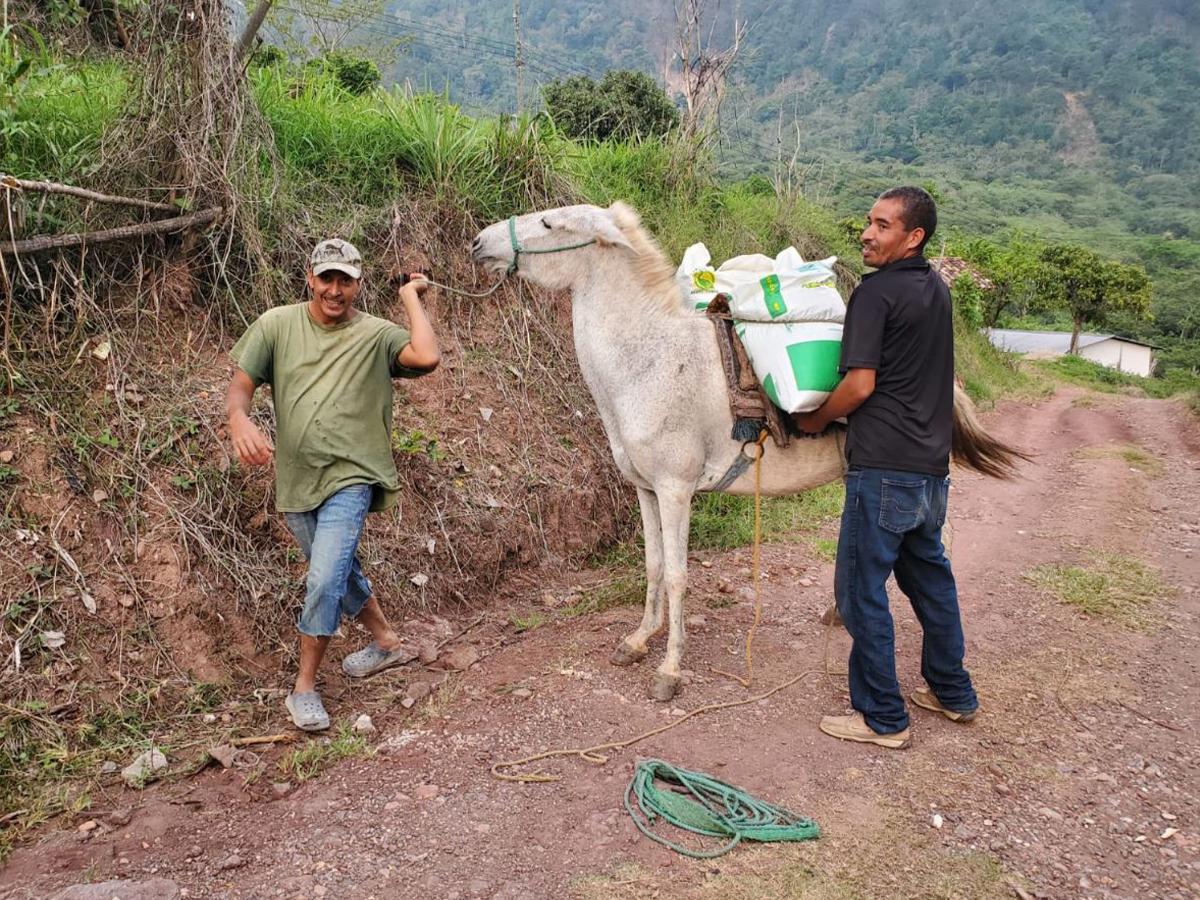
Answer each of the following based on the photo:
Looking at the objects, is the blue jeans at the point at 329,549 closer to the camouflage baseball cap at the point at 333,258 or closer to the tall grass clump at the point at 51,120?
the camouflage baseball cap at the point at 333,258

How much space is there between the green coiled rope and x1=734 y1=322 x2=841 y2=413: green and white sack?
1626mm

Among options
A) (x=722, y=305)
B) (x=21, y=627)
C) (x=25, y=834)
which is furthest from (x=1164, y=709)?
(x=21, y=627)

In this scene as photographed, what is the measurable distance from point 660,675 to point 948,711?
1.38 m

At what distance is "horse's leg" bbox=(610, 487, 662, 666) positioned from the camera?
410 cm

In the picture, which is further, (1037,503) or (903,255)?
(1037,503)

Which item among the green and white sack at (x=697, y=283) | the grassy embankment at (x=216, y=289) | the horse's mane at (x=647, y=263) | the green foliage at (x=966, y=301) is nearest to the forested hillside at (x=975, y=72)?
the green foliage at (x=966, y=301)

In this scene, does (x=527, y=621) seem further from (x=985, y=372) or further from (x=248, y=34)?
(x=985, y=372)

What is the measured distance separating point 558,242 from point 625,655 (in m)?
2.18

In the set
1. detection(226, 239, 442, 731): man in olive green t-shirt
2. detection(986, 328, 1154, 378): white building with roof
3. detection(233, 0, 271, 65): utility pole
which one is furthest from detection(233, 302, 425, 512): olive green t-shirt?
detection(986, 328, 1154, 378): white building with roof

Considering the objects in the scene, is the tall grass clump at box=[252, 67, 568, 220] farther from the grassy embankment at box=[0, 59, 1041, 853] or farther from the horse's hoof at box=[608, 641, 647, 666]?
the horse's hoof at box=[608, 641, 647, 666]

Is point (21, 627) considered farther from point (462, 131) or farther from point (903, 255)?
point (462, 131)

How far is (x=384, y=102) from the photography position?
6660mm

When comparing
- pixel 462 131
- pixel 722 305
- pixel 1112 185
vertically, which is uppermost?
pixel 1112 185

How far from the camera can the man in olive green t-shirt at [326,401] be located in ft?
11.0
